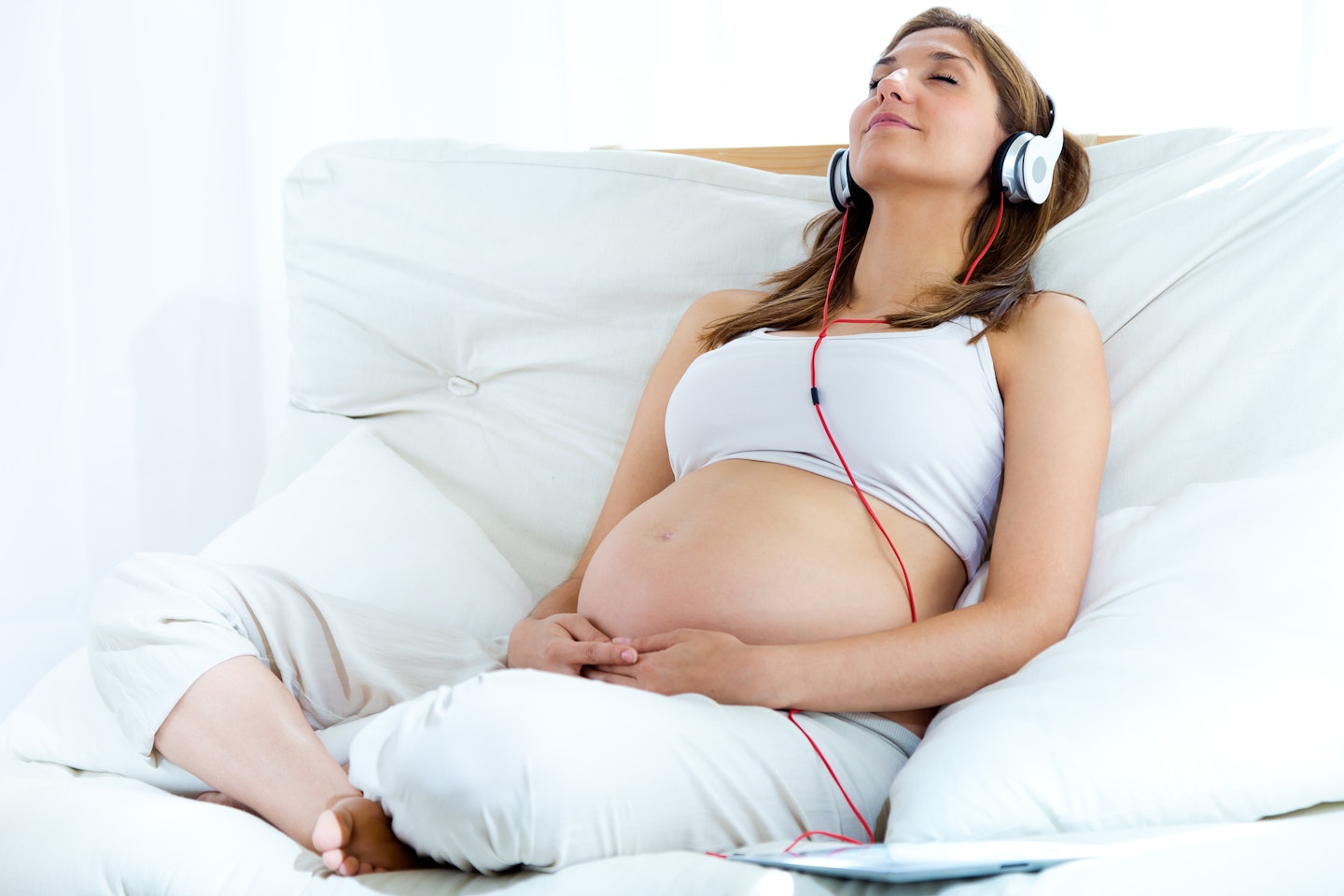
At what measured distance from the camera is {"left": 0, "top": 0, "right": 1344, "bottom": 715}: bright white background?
1.90 metres

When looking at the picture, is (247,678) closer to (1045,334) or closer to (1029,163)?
(1045,334)

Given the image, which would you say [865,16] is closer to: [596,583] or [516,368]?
[516,368]

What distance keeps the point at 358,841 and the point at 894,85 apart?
93 cm

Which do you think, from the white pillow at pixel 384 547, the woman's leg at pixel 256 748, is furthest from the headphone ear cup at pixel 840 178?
the woman's leg at pixel 256 748

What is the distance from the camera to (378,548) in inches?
48.3

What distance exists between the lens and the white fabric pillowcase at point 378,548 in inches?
46.4

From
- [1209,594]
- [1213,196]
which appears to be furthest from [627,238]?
[1209,594]

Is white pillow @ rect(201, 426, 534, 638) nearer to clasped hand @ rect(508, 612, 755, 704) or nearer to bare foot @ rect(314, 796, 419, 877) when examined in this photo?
clasped hand @ rect(508, 612, 755, 704)

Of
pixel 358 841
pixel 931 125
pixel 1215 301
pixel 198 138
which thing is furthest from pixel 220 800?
pixel 198 138

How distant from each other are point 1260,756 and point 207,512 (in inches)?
77.3

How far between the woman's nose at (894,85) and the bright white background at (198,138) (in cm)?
69

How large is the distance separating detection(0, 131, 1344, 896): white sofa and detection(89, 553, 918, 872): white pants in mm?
43

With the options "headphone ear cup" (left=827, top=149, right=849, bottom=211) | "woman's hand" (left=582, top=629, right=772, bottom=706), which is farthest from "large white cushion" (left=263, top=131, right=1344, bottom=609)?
"woman's hand" (left=582, top=629, right=772, bottom=706)

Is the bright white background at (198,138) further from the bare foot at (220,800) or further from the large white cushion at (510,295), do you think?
the bare foot at (220,800)
